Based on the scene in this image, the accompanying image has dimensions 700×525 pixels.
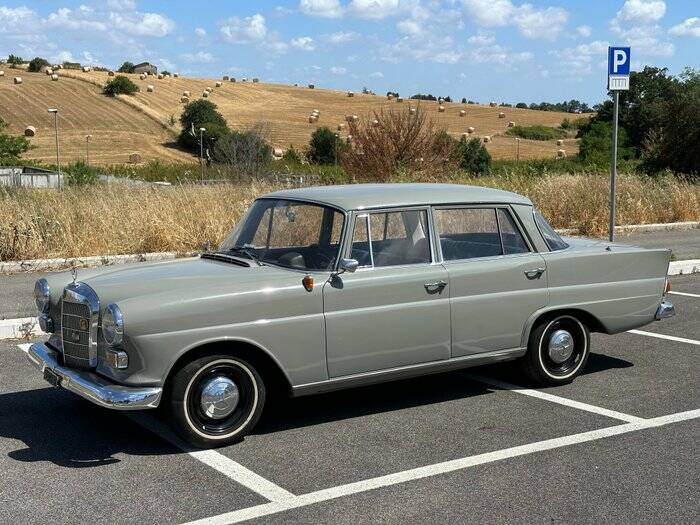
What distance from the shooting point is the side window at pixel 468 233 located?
19.9 feet

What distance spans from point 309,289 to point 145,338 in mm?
1071

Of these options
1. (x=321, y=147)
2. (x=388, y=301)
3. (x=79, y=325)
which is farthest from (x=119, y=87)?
(x=388, y=301)

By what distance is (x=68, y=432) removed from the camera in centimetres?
558

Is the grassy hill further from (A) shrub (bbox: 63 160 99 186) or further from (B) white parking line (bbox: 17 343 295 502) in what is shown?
(B) white parking line (bbox: 17 343 295 502)

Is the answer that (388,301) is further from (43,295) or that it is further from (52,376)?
(43,295)

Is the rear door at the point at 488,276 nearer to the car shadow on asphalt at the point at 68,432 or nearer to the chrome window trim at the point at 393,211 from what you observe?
the chrome window trim at the point at 393,211

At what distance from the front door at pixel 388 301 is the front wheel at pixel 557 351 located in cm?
88

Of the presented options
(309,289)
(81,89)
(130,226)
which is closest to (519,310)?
(309,289)

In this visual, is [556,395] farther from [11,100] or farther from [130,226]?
[11,100]

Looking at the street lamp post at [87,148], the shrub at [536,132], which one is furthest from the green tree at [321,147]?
the shrub at [536,132]

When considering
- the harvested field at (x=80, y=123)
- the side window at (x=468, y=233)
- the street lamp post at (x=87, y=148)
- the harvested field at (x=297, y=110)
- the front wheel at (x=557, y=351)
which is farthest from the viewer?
the harvested field at (x=297, y=110)

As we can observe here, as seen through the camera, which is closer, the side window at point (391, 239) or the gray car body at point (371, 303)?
the gray car body at point (371, 303)

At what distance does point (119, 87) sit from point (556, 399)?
6797cm

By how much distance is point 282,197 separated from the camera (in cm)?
618
